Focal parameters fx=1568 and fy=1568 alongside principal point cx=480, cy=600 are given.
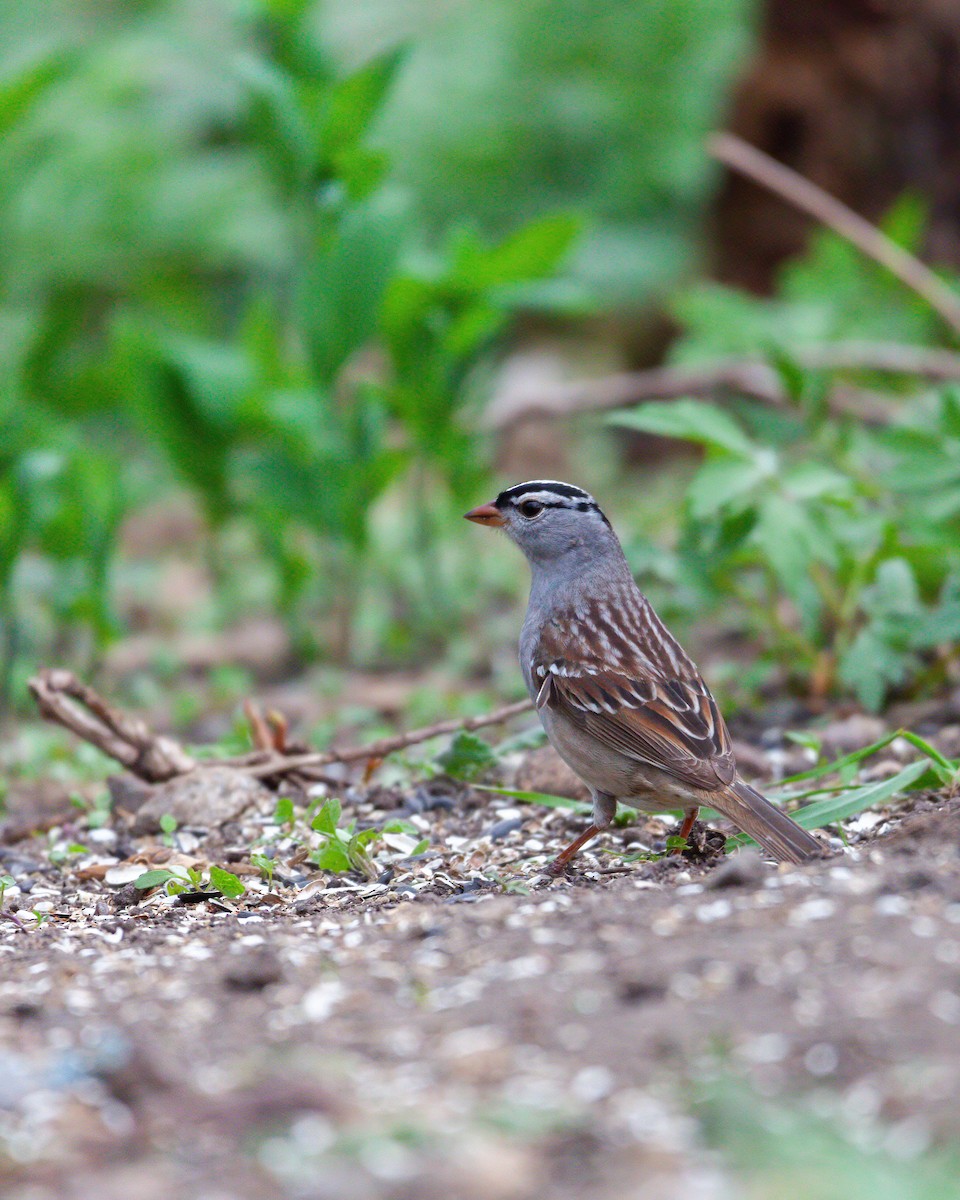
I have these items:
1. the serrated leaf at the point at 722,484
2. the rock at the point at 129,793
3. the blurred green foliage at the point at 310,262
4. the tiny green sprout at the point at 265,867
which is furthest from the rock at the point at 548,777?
the blurred green foliage at the point at 310,262

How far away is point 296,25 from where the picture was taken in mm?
6699

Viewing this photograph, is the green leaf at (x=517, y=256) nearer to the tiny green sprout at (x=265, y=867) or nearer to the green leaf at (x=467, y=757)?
the green leaf at (x=467, y=757)

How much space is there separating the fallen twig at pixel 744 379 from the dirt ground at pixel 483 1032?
3.62m

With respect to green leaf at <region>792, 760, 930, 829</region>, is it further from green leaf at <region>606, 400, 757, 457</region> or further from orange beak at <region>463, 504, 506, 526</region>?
Result: orange beak at <region>463, 504, 506, 526</region>

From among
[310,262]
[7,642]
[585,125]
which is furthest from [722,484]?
[585,125]

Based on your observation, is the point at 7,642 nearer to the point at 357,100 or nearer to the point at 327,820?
the point at 357,100

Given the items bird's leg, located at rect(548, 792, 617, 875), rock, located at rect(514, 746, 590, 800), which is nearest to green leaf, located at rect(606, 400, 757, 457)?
rock, located at rect(514, 746, 590, 800)

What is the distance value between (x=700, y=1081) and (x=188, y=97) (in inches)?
506

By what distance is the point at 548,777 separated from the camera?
482 centimetres

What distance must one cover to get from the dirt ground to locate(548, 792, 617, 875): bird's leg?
32cm

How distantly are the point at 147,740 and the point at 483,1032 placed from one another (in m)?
2.39

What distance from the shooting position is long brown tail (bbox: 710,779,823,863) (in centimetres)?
375

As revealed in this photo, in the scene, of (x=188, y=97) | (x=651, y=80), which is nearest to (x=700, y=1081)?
(x=651, y=80)

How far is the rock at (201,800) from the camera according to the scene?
15.2 ft
